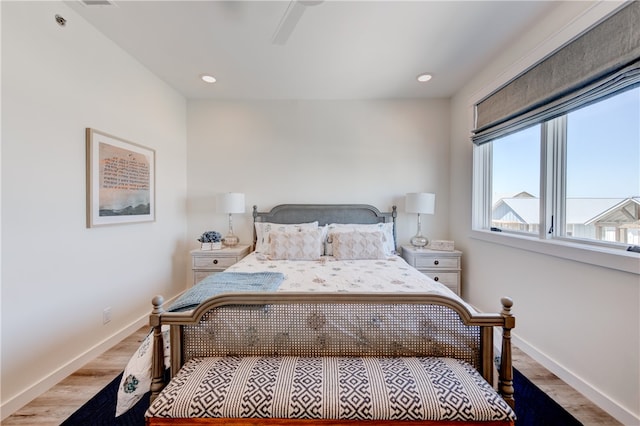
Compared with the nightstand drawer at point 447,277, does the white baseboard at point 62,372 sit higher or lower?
lower

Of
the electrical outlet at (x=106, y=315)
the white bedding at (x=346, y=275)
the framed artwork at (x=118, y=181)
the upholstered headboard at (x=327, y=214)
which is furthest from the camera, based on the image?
the upholstered headboard at (x=327, y=214)

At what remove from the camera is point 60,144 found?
1852 millimetres

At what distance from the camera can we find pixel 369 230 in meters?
2.96

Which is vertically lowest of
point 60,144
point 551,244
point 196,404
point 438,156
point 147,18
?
point 196,404

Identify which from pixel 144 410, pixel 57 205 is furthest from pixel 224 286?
pixel 57 205

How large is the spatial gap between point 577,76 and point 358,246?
2081mm

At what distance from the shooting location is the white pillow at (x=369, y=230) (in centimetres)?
299

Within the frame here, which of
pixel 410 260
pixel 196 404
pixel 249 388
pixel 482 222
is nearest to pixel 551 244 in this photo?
pixel 482 222

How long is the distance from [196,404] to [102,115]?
238 centimetres

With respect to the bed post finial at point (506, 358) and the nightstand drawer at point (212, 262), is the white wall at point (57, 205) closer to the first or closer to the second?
the nightstand drawer at point (212, 262)

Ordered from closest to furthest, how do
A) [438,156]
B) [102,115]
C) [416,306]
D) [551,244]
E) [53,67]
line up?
1. [416,306]
2. [53,67]
3. [551,244]
4. [102,115]
5. [438,156]

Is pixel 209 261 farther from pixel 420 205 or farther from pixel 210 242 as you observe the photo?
pixel 420 205

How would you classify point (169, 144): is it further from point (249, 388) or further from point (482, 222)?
point (482, 222)

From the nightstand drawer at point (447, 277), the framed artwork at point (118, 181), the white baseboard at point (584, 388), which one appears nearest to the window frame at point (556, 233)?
the nightstand drawer at point (447, 277)
